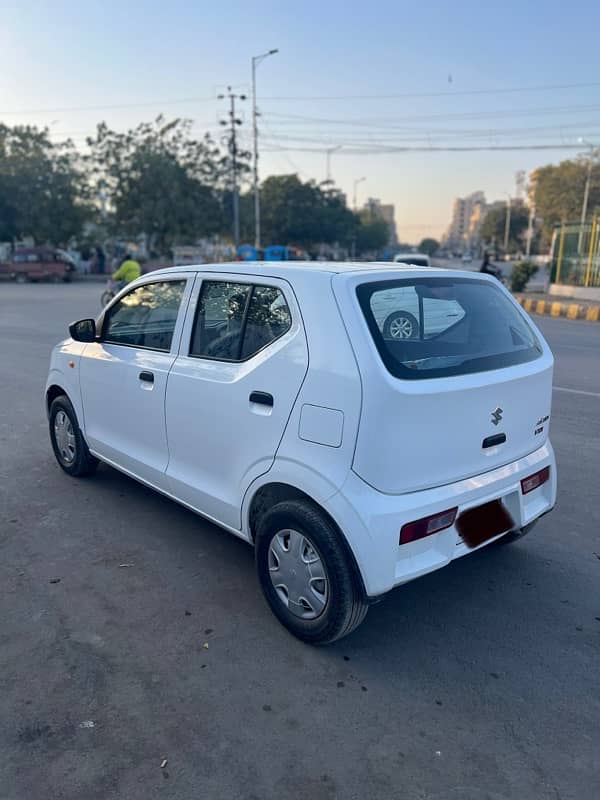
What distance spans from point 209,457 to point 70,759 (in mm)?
1499

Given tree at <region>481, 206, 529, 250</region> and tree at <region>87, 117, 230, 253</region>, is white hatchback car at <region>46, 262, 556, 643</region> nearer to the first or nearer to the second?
tree at <region>87, 117, 230, 253</region>

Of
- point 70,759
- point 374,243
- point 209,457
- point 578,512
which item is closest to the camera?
point 70,759

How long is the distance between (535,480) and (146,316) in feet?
8.23

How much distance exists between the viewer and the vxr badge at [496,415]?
2.89m

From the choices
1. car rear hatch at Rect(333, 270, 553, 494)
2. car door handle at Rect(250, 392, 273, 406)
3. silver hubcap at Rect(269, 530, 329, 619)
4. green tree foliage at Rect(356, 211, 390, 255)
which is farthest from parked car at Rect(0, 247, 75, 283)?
green tree foliage at Rect(356, 211, 390, 255)

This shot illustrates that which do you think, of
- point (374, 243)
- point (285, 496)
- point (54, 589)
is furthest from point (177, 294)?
point (374, 243)

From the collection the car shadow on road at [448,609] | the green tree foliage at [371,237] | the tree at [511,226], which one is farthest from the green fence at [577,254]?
the tree at [511,226]

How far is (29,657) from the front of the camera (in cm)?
280

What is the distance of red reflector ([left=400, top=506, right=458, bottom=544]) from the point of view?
2588mm

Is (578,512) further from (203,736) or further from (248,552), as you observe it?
(203,736)

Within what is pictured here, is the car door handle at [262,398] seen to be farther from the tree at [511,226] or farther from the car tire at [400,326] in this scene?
the tree at [511,226]

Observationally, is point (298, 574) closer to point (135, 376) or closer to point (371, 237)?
point (135, 376)

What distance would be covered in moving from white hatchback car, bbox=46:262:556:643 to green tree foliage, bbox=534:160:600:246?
55557 millimetres

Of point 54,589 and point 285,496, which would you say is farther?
point 54,589
